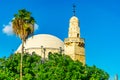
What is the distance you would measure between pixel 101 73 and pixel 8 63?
12.8 m

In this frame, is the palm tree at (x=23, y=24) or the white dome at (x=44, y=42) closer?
the palm tree at (x=23, y=24)

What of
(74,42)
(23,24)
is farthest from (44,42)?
(23,24)

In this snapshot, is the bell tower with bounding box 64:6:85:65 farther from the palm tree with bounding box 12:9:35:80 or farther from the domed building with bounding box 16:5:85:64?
the palm tree with bounding box 12:9:35:80

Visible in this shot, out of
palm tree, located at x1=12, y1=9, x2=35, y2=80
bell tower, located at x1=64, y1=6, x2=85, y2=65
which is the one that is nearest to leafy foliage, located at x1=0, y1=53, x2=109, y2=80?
palm tree, located at x1=12, y1=9, x2=35, y2=80

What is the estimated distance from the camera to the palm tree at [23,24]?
48500 millimetres

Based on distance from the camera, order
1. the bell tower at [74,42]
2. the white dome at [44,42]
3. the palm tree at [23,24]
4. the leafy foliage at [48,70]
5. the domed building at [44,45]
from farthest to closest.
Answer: the white dome at [44,42] → the domed building at [44,45] → the bell tower at [74,42] → the leafy foliage at [48,70] → the palm tree at [23,24]

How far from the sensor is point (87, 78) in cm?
5909

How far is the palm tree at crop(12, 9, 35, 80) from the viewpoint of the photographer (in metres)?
48.5

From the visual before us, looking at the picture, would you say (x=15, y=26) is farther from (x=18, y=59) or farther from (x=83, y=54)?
(x=83, y=54)

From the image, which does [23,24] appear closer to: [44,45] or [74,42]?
[74,42]

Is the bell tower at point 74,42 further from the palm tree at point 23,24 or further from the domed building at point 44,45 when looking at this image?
the palm tree at point 23,24

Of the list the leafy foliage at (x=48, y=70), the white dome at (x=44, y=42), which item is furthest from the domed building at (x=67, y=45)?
the leafy foliage at (x=48, y=70)

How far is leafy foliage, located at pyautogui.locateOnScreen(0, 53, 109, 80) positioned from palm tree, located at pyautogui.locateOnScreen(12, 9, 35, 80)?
8204mm

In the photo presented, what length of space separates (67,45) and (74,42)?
1.69m
